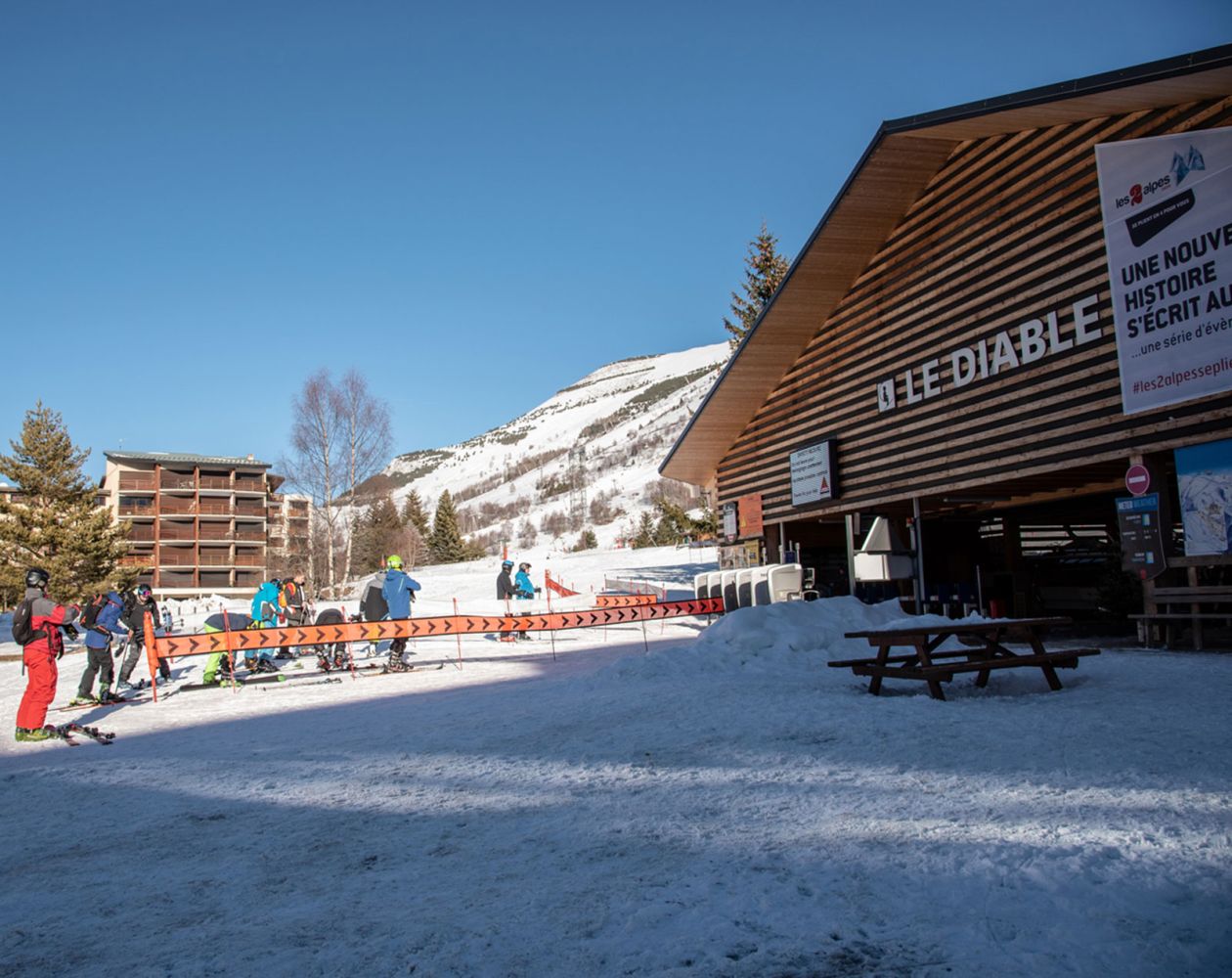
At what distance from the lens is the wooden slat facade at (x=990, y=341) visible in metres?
12.4

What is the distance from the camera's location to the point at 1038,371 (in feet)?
44.7

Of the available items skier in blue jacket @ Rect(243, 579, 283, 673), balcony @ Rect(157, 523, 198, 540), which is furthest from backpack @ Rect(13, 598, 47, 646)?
balcony @ Rect(157, 523, 198, 540)

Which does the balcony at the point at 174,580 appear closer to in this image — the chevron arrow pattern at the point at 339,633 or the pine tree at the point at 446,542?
the pine tree at the point at 446,542

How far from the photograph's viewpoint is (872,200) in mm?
16562

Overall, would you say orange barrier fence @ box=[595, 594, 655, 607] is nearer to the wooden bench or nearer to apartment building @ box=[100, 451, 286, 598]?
the wooden bench

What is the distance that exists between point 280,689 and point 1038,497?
47.0 ft

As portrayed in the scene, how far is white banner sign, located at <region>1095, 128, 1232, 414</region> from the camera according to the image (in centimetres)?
1062

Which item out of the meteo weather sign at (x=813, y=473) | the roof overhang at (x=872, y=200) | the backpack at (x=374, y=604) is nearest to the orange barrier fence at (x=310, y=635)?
the backpack at (x=374, y=604)

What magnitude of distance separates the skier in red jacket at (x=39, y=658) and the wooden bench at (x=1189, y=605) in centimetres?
1242

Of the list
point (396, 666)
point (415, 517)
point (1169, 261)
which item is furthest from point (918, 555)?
point (415, 517)

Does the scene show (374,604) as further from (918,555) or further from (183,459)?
(183,459)

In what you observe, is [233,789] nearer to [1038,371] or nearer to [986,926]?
[986,926]

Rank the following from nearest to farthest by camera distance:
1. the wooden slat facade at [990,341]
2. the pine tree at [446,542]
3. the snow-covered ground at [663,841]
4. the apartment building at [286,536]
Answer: the snow-covered ground at [663,841]
the wooden slat facade at [990,341]
the apartment building at [286,536]
the pine tree at [446,542]

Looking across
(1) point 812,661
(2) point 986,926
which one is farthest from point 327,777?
(1) point 812,661
